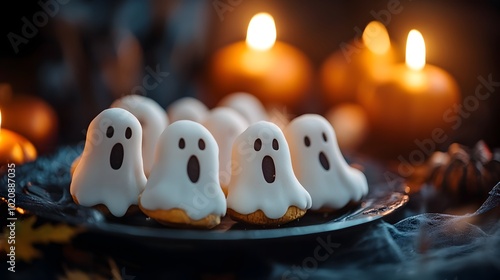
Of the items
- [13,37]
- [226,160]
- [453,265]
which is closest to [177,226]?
[226,160]

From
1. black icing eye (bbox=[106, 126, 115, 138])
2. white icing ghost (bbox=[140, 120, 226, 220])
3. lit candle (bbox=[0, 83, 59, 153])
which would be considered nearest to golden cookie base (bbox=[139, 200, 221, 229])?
white icing ghost (bbox=[140, 120, 226, 220])

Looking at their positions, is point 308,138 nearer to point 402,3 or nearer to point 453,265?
point 453,265

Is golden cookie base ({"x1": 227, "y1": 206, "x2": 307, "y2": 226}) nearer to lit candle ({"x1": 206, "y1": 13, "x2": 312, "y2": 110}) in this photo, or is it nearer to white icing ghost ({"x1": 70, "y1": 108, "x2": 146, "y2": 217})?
white icing ghost ({"x1": 70, "y1": 108, "x2": 146, "y2": 217})

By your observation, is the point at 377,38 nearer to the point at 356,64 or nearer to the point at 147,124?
the point at 356,64

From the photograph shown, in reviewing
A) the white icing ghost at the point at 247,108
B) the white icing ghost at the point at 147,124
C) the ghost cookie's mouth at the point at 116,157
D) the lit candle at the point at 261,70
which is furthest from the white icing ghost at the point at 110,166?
the lit candle at the point at 261,70

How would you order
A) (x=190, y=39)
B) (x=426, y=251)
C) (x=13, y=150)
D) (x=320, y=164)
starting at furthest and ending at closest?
(x=190, y=39)
(x=13, y=150)
(x=320, y=164)
(x=426, y=251)

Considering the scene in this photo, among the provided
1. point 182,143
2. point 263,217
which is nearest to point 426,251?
point 263,217

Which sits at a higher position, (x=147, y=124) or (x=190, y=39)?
(x=190, y=39)
